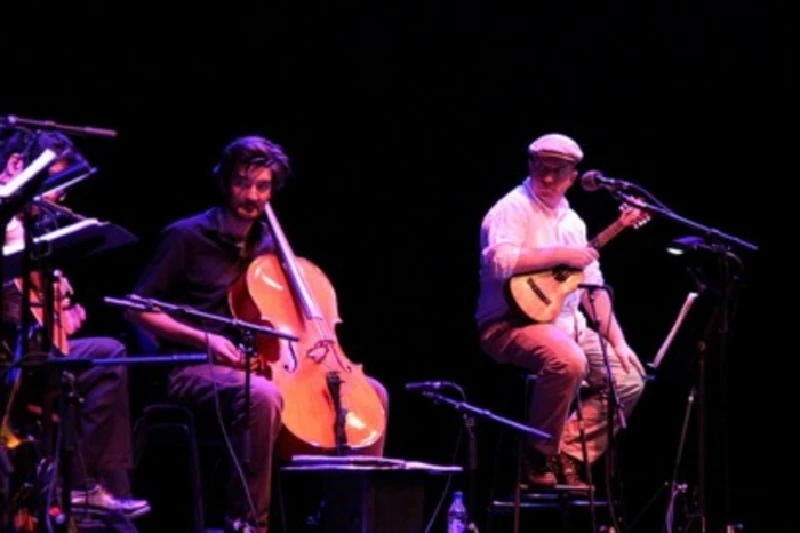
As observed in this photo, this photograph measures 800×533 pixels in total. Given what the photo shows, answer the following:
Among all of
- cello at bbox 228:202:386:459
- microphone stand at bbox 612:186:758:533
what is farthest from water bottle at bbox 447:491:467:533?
microphone stand at bbox 612:186:758:533

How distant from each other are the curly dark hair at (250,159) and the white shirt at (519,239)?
0.99 m

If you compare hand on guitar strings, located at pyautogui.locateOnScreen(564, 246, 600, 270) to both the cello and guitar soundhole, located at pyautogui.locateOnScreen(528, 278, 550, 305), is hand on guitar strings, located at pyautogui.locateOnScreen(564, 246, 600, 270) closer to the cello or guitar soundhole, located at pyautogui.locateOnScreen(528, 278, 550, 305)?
guitar soundhole, located at pyautogui.locateOnScreen(528, 278, 550, 305)

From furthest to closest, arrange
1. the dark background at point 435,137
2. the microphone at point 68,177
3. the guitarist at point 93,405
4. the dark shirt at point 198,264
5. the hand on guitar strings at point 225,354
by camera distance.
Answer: the dark background at point 435,137 → the dark shirt at point 198,264 → the hand on guitar strings at point 225,354 → the guitarist at point 93,405 → the microphone at point 68,177

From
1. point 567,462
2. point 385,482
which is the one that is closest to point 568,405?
point 567,462

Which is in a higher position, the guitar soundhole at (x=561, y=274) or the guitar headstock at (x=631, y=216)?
the guitar headstock at (x=631, y=216)

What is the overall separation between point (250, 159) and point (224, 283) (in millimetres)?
519

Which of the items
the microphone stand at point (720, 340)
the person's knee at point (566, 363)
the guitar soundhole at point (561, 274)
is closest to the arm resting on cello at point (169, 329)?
the person's knee at point (566, 363)

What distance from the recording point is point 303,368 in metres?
5.33

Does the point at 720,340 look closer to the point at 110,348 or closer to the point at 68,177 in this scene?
the point at 110,348

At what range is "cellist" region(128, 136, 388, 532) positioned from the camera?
5.14m

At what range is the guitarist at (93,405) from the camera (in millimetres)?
4719

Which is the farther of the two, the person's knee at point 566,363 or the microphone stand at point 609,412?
the person's knee at point 566,363

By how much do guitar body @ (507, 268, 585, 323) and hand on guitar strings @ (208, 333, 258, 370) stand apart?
1283 millimetres

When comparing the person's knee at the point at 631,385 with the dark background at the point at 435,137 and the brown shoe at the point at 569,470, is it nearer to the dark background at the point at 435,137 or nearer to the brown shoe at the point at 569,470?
the brown shoe at the point at 569,470
